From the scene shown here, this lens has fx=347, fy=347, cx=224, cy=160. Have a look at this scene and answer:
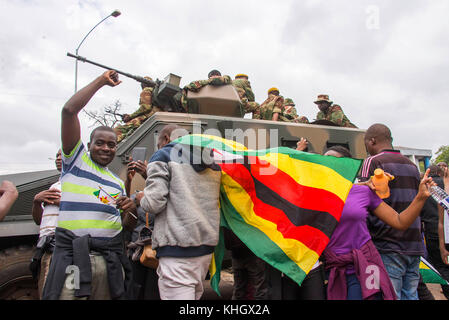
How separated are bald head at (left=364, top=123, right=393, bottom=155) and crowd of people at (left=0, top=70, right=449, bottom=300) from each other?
5.2 inches

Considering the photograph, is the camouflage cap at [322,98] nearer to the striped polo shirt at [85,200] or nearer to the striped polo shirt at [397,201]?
the striped polo shirt at [397,201]

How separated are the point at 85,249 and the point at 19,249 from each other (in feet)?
6.05

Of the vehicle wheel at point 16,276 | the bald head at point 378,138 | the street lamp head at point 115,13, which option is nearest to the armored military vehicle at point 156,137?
the vehicle wheel at point 16,276

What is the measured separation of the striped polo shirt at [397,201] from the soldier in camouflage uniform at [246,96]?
2.70m

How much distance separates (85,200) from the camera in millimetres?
2078

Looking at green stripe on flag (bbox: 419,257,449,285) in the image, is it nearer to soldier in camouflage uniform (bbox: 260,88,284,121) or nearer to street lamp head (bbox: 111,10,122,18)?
soldier in camouflage uniform (bbox: 260,88,284,121)

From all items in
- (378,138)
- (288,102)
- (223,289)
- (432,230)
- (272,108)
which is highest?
(288,102)

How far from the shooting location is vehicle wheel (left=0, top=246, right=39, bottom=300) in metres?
3.16

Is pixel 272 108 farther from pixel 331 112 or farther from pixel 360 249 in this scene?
pixel 360 249

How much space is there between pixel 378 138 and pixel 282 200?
0.99m

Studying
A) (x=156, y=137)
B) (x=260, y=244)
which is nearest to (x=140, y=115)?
(x=156, y=137)

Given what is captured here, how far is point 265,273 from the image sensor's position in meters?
2.56

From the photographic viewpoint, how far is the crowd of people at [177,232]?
1944 millimetres
